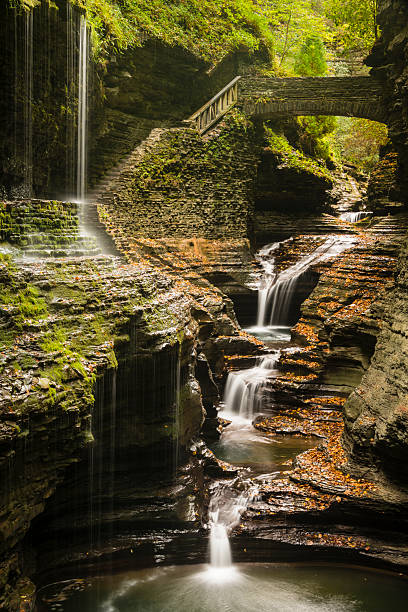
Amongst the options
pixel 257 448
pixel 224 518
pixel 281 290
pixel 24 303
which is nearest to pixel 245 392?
pixel 257 448

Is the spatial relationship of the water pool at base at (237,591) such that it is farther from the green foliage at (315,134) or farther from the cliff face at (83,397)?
the green foliage at (315,134)

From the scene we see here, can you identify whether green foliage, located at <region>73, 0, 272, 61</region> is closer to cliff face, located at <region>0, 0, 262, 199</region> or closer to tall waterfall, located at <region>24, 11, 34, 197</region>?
cliff face, located at <region>0, 0, 262, 199</region>

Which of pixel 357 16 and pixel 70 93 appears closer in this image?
pixel 70 93

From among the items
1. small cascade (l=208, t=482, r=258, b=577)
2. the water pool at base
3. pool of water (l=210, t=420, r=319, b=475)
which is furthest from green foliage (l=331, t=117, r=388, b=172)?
the water pool at base

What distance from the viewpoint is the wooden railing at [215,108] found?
1964cm

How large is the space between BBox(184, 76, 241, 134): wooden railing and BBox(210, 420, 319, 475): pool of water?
42.4ft

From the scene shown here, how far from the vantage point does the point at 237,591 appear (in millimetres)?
7066

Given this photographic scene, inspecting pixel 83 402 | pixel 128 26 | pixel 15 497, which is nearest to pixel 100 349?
pixel 83 402

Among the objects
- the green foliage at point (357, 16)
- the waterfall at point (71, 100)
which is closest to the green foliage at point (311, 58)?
the green foliage at point (357, 16)

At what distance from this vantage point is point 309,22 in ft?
82.2

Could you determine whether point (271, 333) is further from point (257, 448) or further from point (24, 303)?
point (24, 303)

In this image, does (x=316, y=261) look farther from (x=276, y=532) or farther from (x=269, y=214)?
(x=276, y=532)

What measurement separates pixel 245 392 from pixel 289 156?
12301mm

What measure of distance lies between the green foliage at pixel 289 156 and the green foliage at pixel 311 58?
6.45 m
